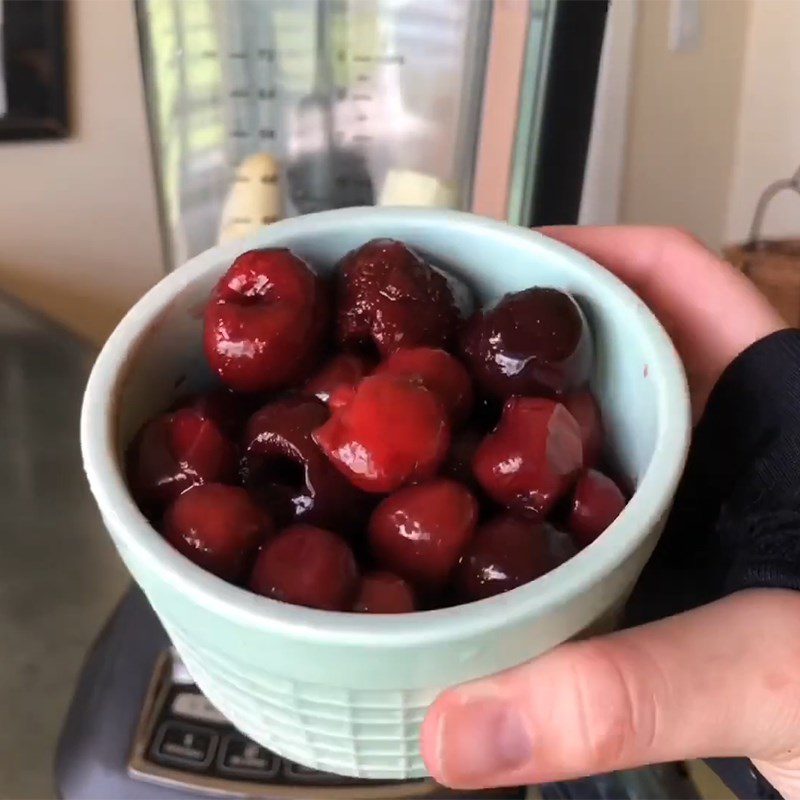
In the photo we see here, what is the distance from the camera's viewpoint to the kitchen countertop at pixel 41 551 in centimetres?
44

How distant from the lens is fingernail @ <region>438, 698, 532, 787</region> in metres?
0.28

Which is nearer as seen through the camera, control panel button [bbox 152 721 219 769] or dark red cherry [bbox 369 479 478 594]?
dark red cherry [bbox 369 479 478 594]

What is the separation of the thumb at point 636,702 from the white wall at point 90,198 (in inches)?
19.2

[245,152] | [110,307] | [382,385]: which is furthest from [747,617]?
[110,307]

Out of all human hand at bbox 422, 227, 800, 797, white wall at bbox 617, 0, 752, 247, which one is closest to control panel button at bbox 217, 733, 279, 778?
human hand at bbox 422, 227, 800, 797

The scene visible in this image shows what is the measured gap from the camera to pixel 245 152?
0.59m

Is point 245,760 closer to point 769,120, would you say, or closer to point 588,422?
point 588,422

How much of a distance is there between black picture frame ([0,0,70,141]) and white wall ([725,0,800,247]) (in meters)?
0.49

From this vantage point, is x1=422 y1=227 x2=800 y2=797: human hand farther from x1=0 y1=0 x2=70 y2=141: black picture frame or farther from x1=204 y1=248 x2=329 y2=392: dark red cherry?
x1=0 y1=0 x2=70 y2=141: black picture frame

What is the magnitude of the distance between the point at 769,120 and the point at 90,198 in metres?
0.50

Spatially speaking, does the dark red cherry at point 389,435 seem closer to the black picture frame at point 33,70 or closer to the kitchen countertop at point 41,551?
the kitchen countertop at point 41,551

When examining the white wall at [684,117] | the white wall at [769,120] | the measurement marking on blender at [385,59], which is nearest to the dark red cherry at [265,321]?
the measurement marking on blender at [385,59]

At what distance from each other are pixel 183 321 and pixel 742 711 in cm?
22

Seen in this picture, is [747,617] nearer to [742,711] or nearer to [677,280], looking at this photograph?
[742,711]
